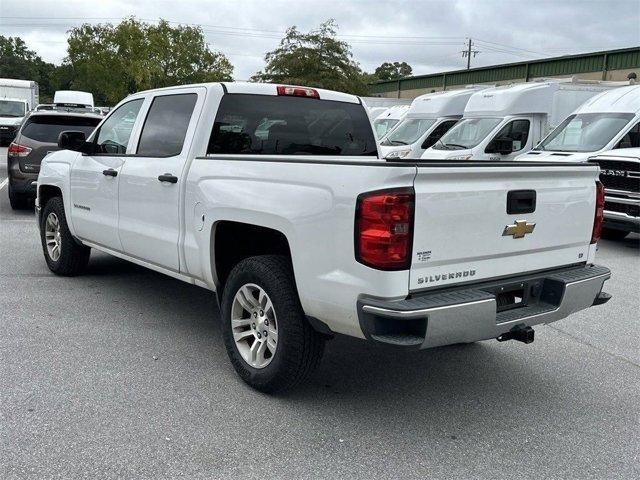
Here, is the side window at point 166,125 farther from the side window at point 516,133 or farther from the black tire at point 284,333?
the side window at point 516,133

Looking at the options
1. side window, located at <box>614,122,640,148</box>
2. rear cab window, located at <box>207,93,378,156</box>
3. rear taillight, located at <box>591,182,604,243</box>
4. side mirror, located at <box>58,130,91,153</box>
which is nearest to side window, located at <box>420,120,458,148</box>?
side window, located at <box>614,122,640,148</box>

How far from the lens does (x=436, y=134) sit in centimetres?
1819

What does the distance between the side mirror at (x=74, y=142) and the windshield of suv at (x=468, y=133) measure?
10412 mm

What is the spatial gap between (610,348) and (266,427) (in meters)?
3.05

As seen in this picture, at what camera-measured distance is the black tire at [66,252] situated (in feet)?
22.0

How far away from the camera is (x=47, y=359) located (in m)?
4.52

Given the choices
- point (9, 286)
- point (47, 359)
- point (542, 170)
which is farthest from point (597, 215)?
point (9, 286)

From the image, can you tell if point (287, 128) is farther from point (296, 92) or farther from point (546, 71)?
point (546, 71)

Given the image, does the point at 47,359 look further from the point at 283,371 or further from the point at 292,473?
the point at 292,473

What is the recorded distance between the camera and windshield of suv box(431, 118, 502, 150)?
1505 centimetres

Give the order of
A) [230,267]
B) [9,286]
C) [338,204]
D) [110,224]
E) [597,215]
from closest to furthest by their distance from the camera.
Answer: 1. [338,204]
2. [597,215]
3. [230,267]
4. [110,224]
5. [9,286]

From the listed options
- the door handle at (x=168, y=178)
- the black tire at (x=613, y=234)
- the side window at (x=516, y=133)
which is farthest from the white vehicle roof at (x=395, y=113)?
the door handle at (x=168, y=178)

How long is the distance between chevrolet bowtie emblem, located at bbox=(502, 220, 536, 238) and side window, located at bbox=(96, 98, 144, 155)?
3.40 m

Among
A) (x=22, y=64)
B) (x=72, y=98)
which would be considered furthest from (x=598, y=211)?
(x=22, y=64)
